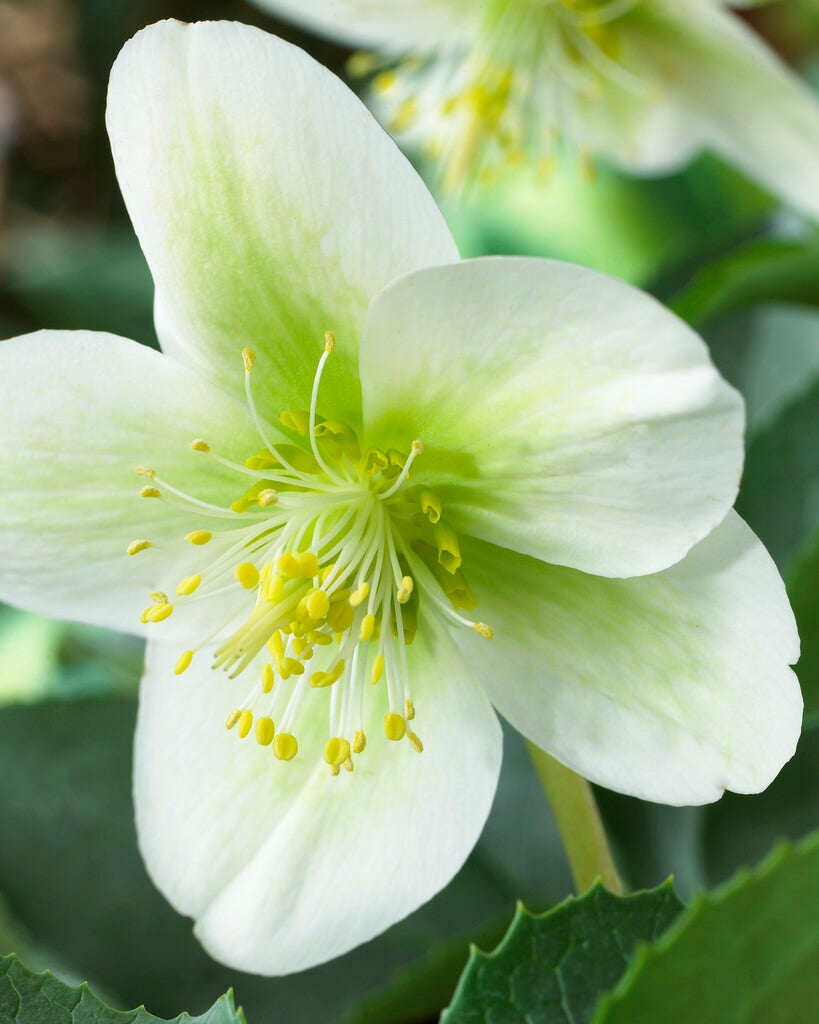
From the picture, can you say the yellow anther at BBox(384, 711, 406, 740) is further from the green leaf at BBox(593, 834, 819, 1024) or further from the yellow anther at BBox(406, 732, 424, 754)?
the green leaf at BBox(593, 834, 819, 1024)

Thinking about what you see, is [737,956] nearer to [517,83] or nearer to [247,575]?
[247,575]

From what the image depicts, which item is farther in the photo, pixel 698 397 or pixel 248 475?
Result: pixel 248 475

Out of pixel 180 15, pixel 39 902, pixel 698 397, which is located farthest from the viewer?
pixel 180 15

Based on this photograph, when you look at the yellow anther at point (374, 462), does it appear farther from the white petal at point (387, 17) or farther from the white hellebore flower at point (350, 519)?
the white petal at point (387, 17)

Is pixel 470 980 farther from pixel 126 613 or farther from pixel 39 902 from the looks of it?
pixel 39 902

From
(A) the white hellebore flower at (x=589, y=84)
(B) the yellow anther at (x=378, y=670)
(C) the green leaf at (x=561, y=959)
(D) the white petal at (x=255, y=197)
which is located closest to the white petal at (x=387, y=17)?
(A) the white hellebore flower at (x=589, y=84)

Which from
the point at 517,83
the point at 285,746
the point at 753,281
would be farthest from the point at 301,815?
the point at 517,83

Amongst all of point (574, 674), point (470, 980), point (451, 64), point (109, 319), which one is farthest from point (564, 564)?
point (109, 319)
